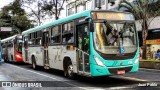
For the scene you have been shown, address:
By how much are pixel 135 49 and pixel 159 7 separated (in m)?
19.9

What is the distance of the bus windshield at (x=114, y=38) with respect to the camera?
42.5 feet

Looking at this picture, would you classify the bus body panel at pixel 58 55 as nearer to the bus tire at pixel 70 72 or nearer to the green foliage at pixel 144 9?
the bus tire at pixel 70 72

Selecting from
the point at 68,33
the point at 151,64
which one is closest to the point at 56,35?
the point at 68,33

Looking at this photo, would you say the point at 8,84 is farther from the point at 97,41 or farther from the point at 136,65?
the point at 136,65

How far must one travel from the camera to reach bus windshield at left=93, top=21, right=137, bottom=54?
A: 42.5 feet

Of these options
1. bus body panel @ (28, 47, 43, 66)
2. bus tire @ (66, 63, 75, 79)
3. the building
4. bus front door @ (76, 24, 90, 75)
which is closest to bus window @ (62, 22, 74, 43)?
bus front door @ (76, 24, 90, 75)

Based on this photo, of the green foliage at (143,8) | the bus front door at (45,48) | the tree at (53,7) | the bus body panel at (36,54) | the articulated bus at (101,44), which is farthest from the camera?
the tree at (53,7)

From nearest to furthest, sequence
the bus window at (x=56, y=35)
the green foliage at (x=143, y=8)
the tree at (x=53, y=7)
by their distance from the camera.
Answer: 1. the bus window at (x=56, y=35)
2. the green foliage at (x=143, y=8)
3. the tree at (x=53, y=7)

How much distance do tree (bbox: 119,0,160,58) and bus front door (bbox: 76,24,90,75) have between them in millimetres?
17547

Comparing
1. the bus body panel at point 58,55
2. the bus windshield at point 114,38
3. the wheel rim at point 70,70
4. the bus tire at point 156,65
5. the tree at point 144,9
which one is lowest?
the bus tire at point 156,65

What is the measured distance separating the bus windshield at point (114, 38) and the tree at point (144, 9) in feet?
58.6

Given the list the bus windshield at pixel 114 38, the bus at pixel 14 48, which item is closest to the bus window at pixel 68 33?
the bus windshield at pixel 114 38

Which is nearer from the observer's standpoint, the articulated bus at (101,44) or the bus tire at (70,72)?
the articulated bus at (101,44)

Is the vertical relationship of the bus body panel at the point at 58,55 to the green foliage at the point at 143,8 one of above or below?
below
